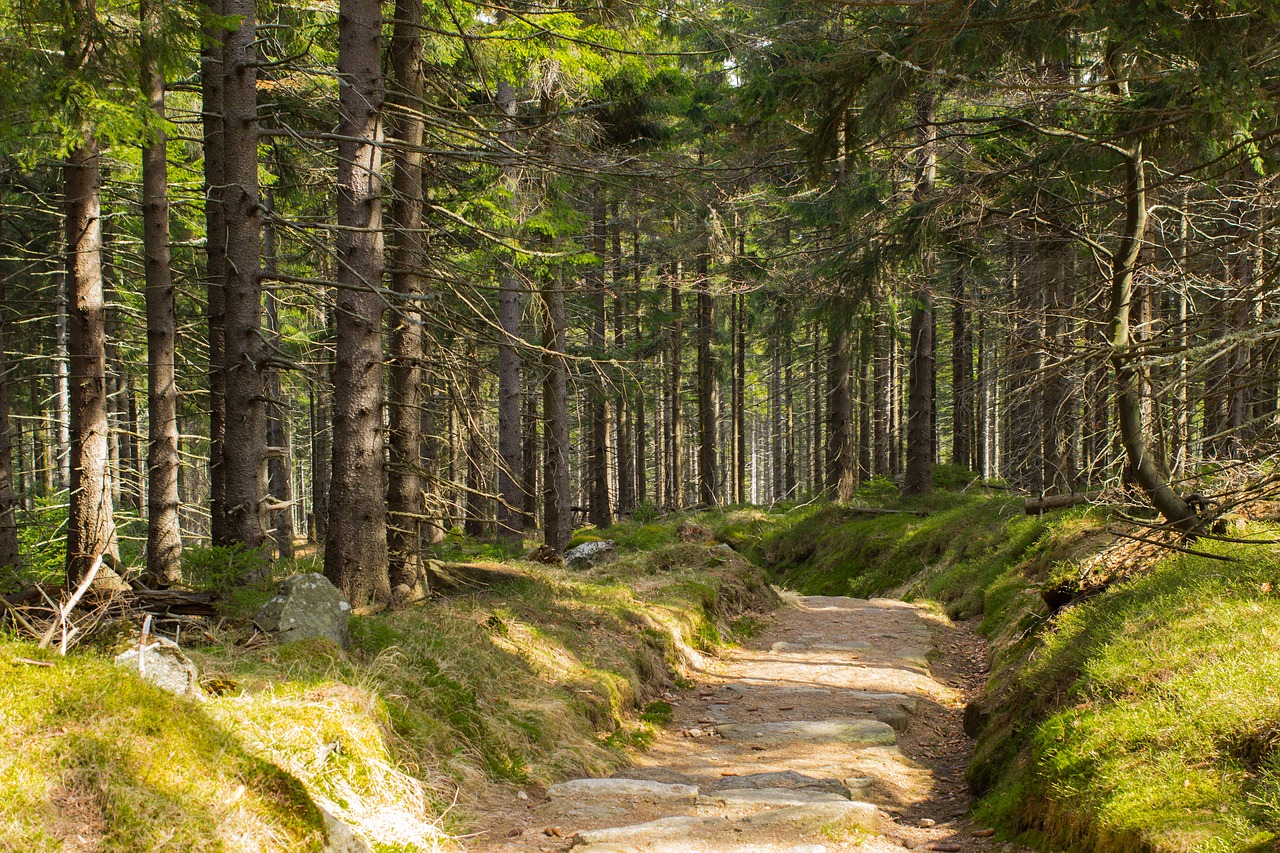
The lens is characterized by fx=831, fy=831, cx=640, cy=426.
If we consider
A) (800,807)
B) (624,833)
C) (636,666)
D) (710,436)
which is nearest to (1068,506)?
(636,666)

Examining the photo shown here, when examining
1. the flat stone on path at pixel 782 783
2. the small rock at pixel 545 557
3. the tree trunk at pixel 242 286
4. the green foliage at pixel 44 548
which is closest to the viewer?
the flat stone on path at pixel 782 783

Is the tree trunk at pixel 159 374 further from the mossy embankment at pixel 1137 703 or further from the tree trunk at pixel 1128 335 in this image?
the tree trunk at pixel 1128 335

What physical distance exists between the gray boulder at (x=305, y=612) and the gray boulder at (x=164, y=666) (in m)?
1.37

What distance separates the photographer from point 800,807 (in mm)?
5062

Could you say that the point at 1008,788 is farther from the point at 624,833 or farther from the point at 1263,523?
the point at 1263,523

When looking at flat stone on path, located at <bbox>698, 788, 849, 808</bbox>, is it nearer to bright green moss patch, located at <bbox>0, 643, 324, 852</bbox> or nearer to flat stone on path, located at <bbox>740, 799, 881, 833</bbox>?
flat stone on path, located at <bbox>740, 799, 881, 833</bbox>

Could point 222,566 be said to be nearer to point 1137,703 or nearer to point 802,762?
point 802,762

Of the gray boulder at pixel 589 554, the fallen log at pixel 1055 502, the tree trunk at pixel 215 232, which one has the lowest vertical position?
the gray boulder at pixel 589 554

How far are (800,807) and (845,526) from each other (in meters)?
14.2

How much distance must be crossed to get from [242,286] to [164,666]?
4917 millimetres

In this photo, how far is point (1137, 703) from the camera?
4.73 metres

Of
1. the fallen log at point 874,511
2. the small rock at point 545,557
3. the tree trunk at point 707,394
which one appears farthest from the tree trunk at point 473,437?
the tree trunk at point 707,394

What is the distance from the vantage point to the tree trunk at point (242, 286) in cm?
805

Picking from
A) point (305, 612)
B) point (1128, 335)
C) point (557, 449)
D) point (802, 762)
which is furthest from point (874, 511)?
point (305, 612)
